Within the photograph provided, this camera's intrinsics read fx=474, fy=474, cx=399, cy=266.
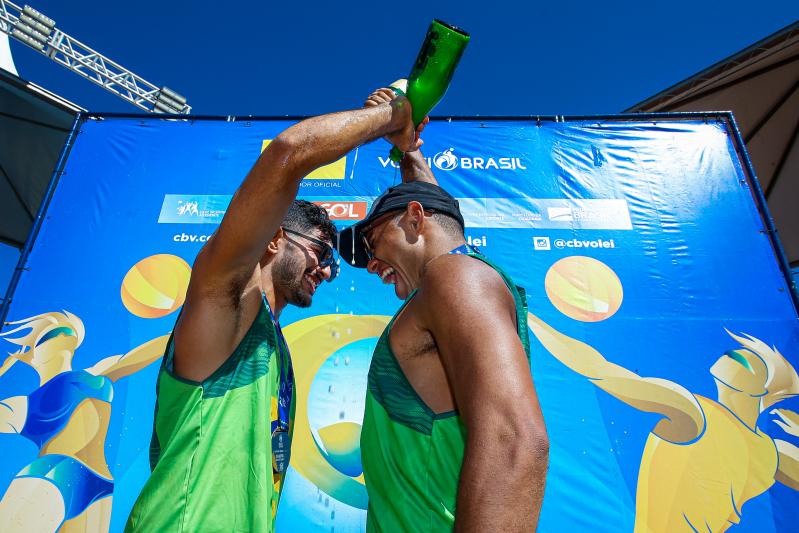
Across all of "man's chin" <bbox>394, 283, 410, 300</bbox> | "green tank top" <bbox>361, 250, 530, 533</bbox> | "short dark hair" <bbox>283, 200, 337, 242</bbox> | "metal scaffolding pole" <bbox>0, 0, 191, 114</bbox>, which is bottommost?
"green tank top" <bbox>361, 250, 530, 533</bbox>

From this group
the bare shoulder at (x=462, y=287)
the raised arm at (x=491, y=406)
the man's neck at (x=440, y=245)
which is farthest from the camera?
the man's neck at (x=440, y=245)

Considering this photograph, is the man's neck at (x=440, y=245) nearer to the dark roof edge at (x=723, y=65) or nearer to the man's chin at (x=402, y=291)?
the man's chin at (x=402, y=291)

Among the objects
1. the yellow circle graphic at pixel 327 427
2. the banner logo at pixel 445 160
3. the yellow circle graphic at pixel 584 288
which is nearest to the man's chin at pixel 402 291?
the yellow circle graphic at pixel 327 427

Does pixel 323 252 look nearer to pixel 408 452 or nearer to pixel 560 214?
pixel 408 452

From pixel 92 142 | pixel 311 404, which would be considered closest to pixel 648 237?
pixel 311 404

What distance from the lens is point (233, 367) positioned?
139 cm

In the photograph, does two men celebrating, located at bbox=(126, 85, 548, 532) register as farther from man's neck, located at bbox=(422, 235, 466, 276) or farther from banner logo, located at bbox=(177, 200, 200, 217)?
banner logo, located at bbox=(177, 200, 200, 217)

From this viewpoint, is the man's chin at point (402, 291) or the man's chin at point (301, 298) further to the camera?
the man's chin at point (301, 298)

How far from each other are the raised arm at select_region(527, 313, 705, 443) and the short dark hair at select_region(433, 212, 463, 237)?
225 cm

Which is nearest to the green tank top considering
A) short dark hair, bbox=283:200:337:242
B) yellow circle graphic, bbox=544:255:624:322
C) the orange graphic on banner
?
short dark hair, bbox=283:200:337:242

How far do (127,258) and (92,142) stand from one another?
1.42 m

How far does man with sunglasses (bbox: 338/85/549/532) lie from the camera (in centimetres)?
86

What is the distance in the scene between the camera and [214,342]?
134 cm

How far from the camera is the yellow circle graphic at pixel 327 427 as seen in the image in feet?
10.3
